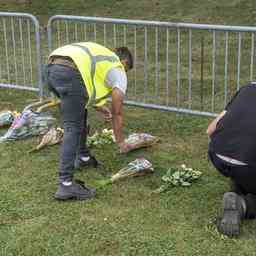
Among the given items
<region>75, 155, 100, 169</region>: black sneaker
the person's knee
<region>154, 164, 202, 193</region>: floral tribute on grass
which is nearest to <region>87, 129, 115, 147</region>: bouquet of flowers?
<region>75, 155, 100, 169</region>: black sneaker

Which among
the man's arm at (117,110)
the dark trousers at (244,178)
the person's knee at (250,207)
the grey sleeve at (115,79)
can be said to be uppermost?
the grey sleeve at (115,79)

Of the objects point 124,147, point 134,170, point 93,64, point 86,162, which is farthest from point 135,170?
point 93,64

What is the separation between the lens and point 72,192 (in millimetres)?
4699

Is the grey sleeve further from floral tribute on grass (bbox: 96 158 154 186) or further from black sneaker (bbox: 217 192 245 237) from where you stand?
black sneaker (bbox: 217 192 245 237)

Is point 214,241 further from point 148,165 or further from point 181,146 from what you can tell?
point 181,146

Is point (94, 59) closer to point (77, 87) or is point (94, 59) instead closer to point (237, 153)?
point (77, 87)

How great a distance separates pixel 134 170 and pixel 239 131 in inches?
52.2

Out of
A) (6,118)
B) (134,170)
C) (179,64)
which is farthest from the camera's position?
(179,64)

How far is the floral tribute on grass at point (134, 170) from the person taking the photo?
5102mm

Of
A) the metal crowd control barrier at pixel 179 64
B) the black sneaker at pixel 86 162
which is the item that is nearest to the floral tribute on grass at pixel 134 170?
the black sneaker at pixel 86 162

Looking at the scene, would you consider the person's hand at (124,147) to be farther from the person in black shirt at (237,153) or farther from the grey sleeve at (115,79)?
the person in black shirt at (237,153)

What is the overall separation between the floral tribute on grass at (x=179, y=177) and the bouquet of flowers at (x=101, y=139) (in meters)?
1.07

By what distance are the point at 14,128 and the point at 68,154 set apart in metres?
1.80

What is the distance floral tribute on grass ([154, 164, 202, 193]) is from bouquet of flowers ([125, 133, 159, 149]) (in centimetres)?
71
